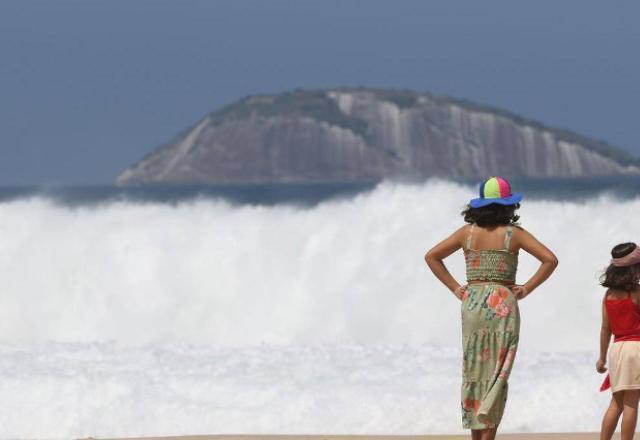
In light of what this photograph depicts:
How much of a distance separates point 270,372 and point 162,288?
850cm

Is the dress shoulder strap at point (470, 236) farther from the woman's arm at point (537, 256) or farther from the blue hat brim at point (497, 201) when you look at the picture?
the woman's arm at point (537, 256)

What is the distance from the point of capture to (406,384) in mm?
11570

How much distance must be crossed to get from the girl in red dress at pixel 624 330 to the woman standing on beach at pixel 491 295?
1.18ft

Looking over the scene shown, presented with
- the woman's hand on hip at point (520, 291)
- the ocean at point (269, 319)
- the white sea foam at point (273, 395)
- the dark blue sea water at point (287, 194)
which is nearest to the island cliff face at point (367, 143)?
the dark blue sea water at point (287, 194)

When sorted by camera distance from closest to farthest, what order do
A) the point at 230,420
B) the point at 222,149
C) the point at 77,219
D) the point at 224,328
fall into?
the point at 230,420 < the point at 224,328 < the point at 77,219 < the point at 222,149

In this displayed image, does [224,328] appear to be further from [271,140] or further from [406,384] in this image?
[271,140]

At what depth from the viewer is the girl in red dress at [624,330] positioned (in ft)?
21.2

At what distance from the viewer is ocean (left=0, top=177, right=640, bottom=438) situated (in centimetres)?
1060

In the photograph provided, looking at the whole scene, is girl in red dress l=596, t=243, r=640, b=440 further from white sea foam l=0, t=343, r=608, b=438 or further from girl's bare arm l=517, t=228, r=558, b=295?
white sea foam l=0, t=343, r=608, b=438

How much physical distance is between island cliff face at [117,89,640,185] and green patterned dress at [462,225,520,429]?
176760 millimetres

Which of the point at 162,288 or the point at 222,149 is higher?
the point at 222,149

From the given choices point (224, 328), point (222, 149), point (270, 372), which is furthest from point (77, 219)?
point (222, 149)

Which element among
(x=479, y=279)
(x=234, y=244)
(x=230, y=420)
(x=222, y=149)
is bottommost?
(x=230, y=420)

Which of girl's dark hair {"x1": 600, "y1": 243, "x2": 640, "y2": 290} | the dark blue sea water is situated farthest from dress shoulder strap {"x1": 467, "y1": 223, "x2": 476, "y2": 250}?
the dark blue sea water
